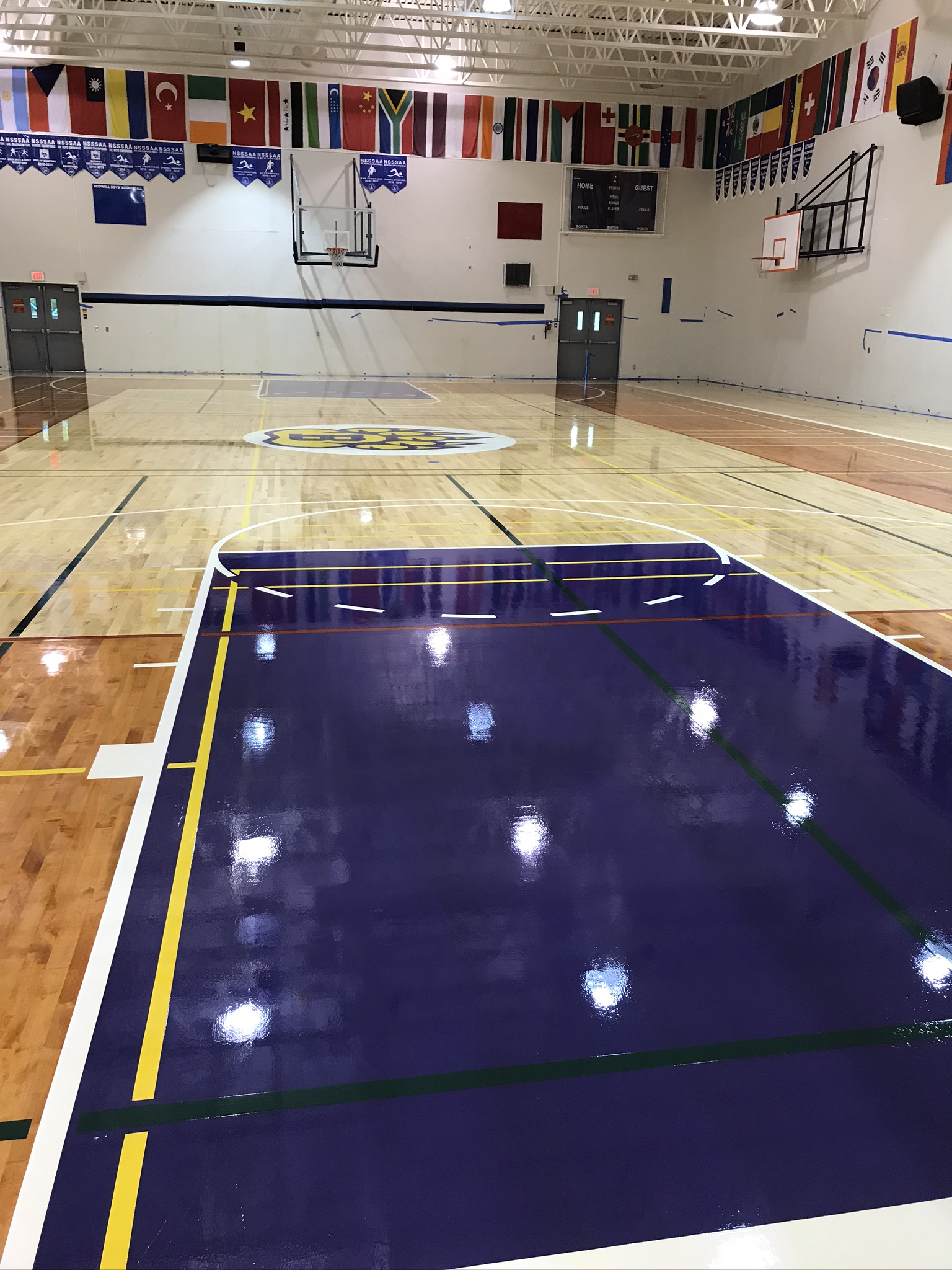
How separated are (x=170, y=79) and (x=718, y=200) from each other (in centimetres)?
1405

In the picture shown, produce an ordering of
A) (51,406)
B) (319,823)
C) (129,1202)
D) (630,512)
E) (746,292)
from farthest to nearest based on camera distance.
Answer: (746,292), (51,406), (630,512), (319,823), (129,1202)

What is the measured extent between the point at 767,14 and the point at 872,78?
244 cm

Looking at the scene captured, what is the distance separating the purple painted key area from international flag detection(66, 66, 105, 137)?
23580mm

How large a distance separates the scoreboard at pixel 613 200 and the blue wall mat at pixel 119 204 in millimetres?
10723

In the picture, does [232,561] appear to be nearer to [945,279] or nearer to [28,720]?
[28,720]

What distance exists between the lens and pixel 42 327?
84.1 feet

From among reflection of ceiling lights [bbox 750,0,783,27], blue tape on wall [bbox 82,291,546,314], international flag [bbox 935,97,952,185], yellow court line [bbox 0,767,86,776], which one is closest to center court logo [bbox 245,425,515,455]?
yellow court line [bbox 0,767,86,776]

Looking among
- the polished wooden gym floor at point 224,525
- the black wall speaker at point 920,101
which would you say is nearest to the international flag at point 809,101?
the black wall speaker at point 920,101

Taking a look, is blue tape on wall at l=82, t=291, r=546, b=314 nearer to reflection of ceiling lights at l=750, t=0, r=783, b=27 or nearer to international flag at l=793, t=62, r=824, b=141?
international flag at l=793, t=62, r=824, b=141

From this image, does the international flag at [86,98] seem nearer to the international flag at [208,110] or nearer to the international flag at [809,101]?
the international flag at [208,110]

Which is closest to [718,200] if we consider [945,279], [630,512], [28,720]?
[945,279]

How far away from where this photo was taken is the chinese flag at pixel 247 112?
2472cm

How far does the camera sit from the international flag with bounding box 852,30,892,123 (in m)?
19.5

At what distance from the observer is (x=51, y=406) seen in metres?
17.8
